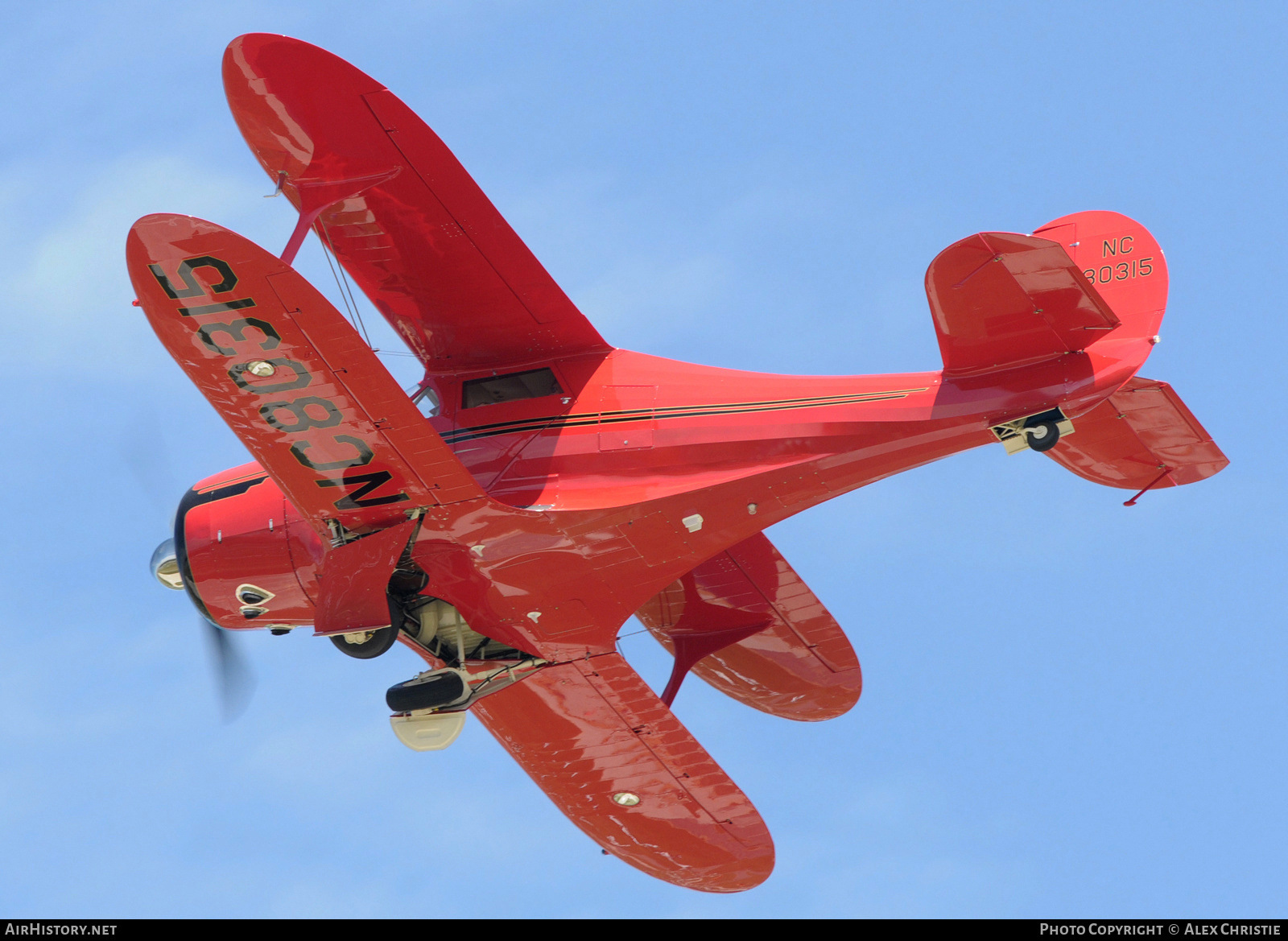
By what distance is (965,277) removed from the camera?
13664 mm

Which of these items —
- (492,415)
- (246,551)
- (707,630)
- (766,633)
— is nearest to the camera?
(492,415)

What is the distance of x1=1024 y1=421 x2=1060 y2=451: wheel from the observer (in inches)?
551

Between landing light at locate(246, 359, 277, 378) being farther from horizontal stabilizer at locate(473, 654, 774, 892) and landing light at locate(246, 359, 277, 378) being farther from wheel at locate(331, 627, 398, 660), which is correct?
horizontal stabilizer at locate(473, 654, 774, 892)

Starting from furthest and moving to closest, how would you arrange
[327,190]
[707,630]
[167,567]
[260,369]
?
[707,630] → [167,567] → [327,190] → [260,369]

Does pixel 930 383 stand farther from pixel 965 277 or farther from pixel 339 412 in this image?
pixel 339 412

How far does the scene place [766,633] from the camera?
17578mm

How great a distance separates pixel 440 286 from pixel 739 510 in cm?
323

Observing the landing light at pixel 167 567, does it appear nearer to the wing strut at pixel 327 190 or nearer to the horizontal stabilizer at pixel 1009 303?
the wing strut at pixel 327 190

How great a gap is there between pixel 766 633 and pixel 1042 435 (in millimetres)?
4407

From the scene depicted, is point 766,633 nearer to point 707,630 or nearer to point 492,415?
point 707,630

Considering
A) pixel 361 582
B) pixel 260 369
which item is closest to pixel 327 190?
pixel 260 369

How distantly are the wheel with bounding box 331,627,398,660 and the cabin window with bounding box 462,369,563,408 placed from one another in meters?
2.05

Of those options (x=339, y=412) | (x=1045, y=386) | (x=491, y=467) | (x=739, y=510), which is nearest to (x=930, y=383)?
(x=1045, y=386)

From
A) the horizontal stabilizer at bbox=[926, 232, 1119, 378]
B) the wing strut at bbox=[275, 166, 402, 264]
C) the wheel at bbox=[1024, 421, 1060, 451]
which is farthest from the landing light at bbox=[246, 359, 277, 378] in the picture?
the wheel at bbox=[1024, 421, 1060, 451]
